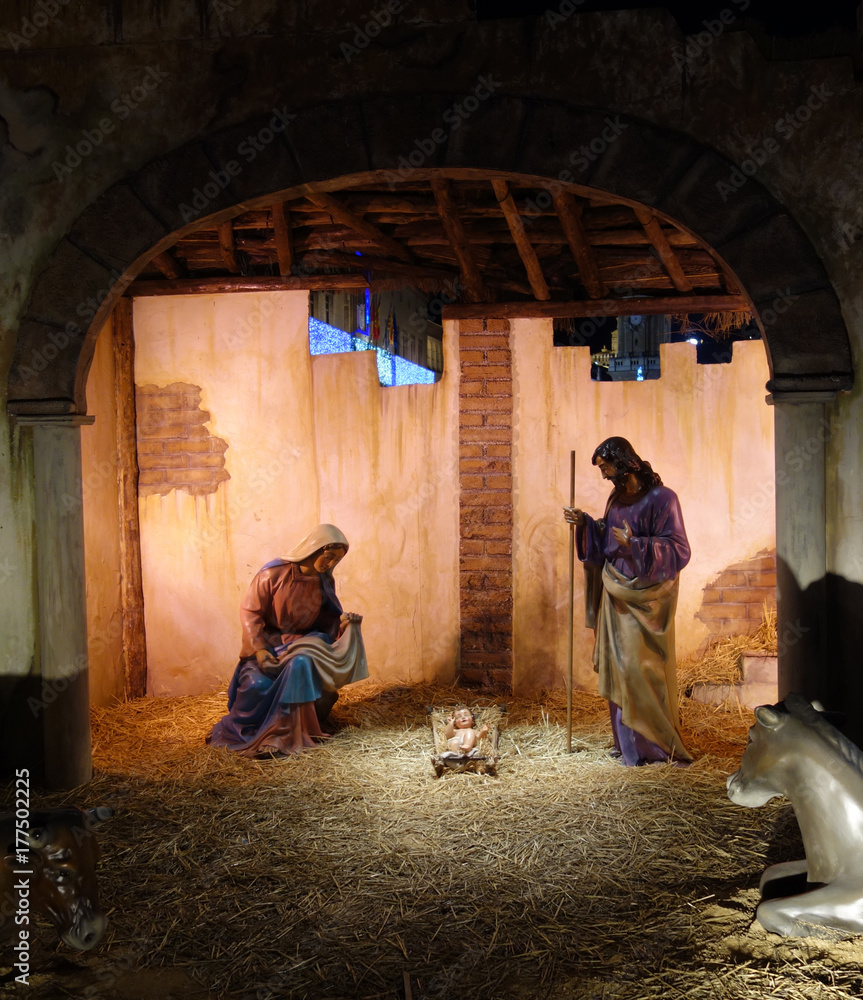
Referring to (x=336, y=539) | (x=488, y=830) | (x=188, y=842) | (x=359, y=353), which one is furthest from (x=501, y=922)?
(x=359, y=353)

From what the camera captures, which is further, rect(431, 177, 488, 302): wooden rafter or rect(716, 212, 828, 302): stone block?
rect(431, 177, 488, 302): wooden rafter

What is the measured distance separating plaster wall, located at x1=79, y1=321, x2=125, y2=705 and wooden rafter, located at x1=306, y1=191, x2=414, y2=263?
2228mm

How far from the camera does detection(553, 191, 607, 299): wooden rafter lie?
5828 millimetres

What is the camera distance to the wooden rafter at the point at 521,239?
18.7ft

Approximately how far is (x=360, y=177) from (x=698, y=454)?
3616 mm

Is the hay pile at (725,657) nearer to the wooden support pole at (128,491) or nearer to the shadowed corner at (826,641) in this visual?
the shadowed corner at (826,641)

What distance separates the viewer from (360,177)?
488 cm

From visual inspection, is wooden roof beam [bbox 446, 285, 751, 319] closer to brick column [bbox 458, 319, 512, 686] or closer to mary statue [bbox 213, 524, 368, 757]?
brick column [bbox 458, 319, 512, 686]

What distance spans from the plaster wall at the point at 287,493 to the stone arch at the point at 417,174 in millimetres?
2321

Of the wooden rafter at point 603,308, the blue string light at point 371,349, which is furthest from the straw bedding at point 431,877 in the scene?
the wooden rafter at point 603,308

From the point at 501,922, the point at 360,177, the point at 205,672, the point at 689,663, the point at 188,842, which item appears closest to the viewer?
the point at 501,922

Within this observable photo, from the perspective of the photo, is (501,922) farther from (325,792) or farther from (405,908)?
(325,792)

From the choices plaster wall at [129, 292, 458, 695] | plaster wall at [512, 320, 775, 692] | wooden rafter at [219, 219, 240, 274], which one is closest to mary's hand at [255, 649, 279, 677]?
plaster wall at [129, 292, 458, 695]

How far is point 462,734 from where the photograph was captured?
5.66 metres
